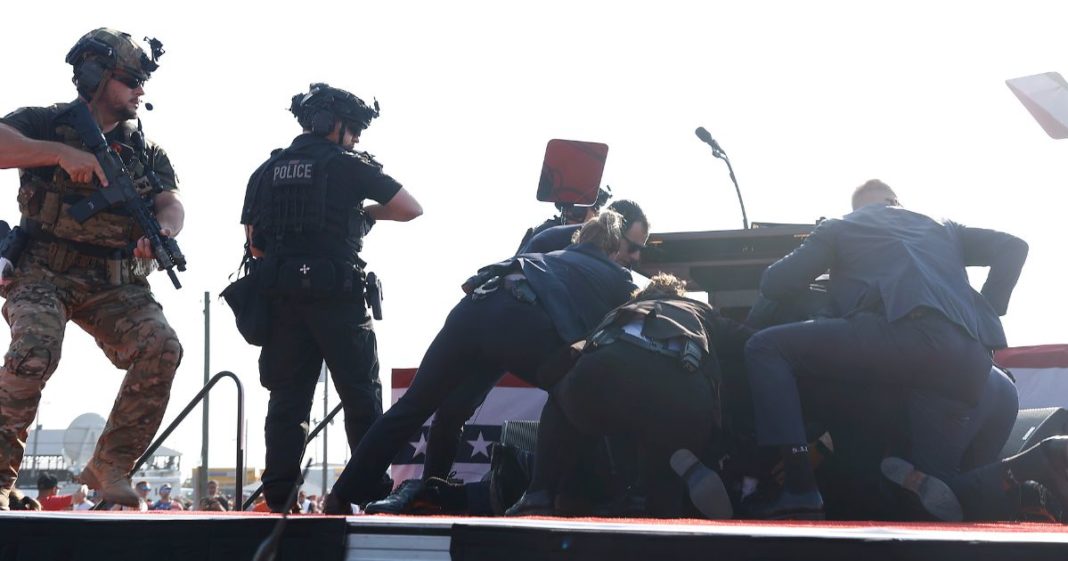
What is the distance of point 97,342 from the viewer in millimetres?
5160

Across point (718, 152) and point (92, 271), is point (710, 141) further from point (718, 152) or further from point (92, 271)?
point (92, 271)

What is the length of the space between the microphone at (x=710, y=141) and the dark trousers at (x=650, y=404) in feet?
10.6

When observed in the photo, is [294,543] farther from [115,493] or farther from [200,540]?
[115,493]

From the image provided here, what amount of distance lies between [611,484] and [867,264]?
1.40 metres

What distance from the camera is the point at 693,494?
14.1 feet

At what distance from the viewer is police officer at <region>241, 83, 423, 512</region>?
5.36 meters

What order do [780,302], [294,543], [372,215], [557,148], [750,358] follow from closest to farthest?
1. [294,543]
2. [750,358]
3. [780,302]
4. [372,215]
5. [557,148]

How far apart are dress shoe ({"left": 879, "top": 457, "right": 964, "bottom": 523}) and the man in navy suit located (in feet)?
0.98

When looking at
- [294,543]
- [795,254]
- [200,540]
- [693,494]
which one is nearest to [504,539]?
[294,543]

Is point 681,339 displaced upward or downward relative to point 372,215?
downward

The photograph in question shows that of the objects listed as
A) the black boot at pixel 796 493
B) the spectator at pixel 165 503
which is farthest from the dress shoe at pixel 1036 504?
the spectator at pixel 165 503

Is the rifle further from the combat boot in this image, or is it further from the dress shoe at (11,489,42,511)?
the dress shoe at (11,489,42,511)

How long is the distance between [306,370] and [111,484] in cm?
97

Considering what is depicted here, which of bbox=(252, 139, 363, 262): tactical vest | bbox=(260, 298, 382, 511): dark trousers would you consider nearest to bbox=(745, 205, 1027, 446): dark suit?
bbox=(260, 298, 382, 511): dark trousers
